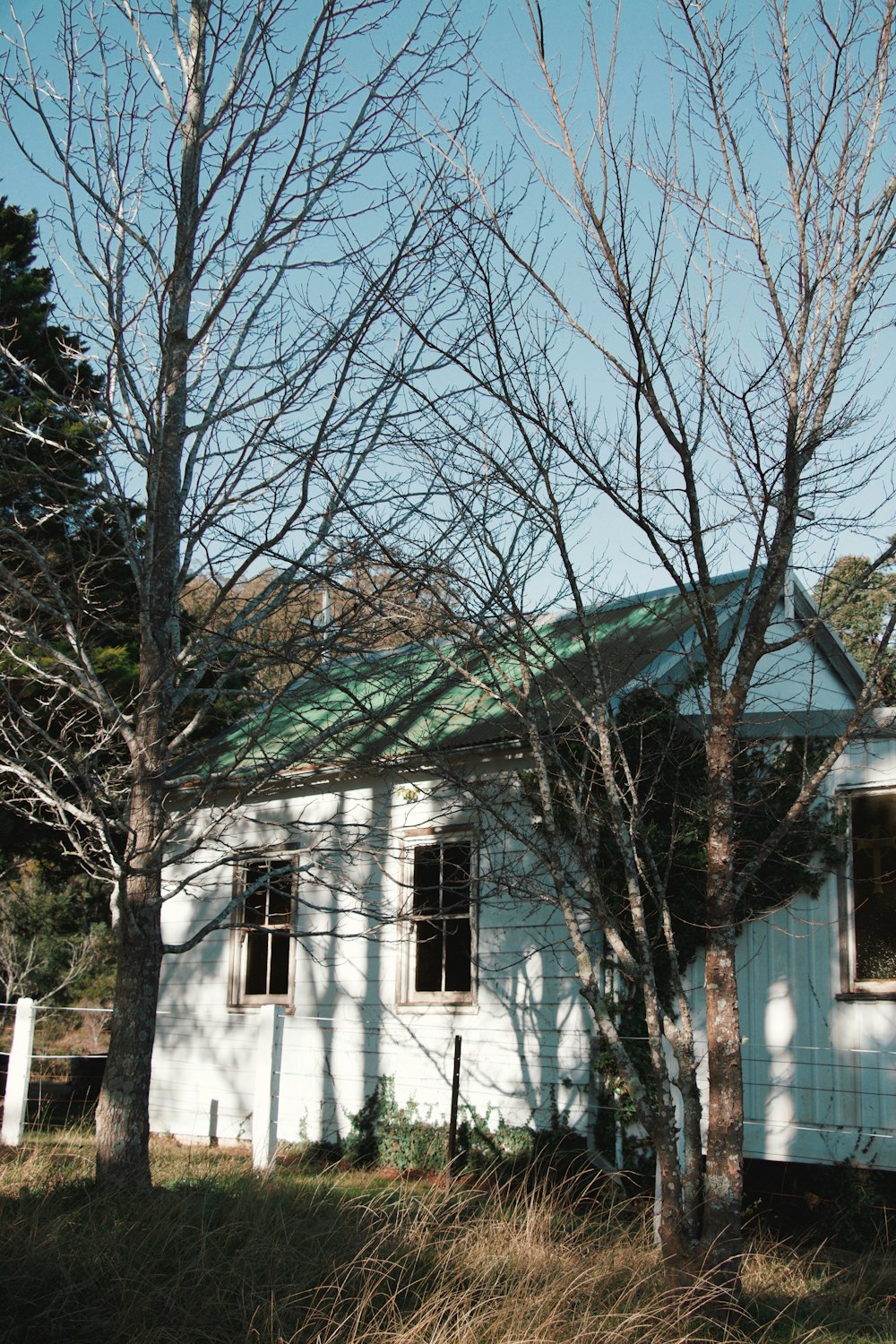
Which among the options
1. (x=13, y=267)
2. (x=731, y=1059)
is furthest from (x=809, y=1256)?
(x=13, y=267)

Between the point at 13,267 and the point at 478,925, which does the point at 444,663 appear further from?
the point at 13,267

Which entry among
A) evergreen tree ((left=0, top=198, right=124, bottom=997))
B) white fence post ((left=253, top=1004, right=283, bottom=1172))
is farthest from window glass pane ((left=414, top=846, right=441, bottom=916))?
evergreen tree ((left=0, top=198, right=124, bottom=997))

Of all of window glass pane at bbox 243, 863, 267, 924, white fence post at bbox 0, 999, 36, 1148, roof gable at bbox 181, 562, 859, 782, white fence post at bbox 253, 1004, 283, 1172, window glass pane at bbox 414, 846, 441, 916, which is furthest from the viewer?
window glass pane at bbox 243, 863, 267, 924

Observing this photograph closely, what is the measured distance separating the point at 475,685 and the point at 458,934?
4815mm

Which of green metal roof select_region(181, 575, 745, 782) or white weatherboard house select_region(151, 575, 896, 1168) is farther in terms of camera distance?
white weatherboard house select_region(151, 575, 896, 1168)

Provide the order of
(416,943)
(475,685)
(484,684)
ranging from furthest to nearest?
(416,943)
(484,684)
(475,685)

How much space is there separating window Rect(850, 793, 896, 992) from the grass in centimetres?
221

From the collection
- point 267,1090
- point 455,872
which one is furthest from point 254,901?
point 267,1090

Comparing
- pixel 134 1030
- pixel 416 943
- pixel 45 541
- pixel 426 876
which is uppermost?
pixel 45 541

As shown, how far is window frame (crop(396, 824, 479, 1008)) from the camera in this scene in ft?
34.3

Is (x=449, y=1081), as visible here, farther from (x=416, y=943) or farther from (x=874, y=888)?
(x=874, y=888)

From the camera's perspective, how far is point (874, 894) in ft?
28.0

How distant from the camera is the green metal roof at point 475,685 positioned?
259 inches

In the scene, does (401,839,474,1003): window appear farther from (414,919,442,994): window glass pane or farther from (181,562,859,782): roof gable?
(181,562,859,782): roof gable
